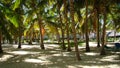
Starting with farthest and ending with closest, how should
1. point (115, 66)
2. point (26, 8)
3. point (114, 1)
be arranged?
1. point (26, 8)
2. point (114, 1)
3. point (115, 66)

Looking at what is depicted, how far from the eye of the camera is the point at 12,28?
25234mm

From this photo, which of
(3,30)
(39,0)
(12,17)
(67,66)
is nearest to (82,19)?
(39,0)

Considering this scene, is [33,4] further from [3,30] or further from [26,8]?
[3,30]

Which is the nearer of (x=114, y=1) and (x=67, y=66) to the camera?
(x=67, y=66)

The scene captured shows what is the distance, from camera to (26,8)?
32.2m

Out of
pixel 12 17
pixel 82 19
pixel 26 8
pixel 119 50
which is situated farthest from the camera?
pixel 26 8

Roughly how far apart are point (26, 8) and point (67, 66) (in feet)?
61.1

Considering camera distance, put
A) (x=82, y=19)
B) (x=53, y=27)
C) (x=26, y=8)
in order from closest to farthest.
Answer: (x=82, y=19)
(x=26, y=8)
(x=53, y=27)

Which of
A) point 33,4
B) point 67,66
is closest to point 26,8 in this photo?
point 33,4

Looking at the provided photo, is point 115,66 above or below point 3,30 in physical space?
below

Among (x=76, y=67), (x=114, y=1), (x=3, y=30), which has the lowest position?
(x=76, y=67)

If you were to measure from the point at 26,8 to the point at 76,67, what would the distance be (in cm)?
1923

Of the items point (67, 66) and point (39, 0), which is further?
point (39, 0)

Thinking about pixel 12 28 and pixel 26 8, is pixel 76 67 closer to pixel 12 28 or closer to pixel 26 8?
pixel 12 28
